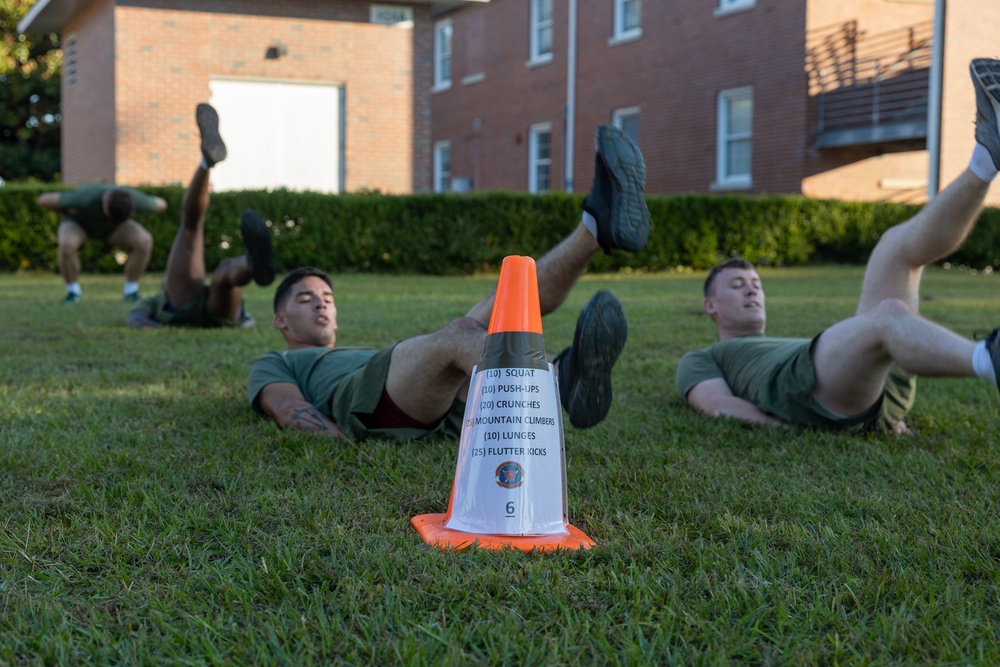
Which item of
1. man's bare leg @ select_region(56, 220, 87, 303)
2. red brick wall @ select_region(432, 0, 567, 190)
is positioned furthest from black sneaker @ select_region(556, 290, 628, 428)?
red brick wall @ select_region(432, 0, 567, 190)

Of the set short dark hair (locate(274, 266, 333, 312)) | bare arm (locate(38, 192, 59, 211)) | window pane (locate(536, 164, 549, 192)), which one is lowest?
short dark hair (locate(274, 266, 333, 312))

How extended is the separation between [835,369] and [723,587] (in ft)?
5.84

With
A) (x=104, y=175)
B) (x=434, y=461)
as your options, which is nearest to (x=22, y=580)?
(x=434, y=461)

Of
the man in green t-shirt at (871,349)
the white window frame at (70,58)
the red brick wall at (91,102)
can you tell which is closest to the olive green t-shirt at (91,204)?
the man in green t-shirt at (871,349)

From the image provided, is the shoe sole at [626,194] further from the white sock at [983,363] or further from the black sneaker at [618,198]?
the white sock at [983,363]

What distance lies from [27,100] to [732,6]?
21.7 meters

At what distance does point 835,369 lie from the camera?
3.79 metres

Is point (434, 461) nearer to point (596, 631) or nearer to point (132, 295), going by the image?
point (596, 631)

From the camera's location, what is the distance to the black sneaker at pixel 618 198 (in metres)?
3.28

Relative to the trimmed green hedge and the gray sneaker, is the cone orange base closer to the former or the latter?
the gray sneaker

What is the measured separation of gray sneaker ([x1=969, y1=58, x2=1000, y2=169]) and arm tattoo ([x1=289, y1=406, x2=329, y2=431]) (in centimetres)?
259

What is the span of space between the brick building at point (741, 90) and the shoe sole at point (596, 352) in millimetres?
16150

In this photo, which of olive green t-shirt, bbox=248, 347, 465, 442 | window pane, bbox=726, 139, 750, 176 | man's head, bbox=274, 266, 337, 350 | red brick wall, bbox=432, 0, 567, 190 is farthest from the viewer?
red brick wall, bbox=432, 0, 567, 190

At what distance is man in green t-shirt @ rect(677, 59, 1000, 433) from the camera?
10.9 ft
